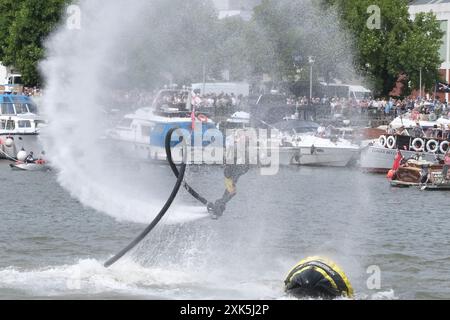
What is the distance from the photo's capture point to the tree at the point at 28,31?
52.0 meters

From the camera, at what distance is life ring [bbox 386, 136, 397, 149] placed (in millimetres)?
49875

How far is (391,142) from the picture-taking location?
164 feet

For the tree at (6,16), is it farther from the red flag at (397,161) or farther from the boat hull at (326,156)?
the red flag at (397,161)

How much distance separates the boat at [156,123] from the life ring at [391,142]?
2006 cm

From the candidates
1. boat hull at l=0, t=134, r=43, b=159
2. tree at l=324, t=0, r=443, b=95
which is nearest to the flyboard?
boat hull at l=0, t=134, r=43, b=159

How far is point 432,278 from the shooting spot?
23.0 metres

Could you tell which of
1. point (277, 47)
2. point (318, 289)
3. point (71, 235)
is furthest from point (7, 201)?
point (318, 289)

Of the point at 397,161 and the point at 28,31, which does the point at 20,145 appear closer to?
the point at 28,31

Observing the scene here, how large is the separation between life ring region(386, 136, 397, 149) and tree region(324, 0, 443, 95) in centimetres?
884

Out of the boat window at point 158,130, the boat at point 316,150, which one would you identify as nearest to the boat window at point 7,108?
the boat at point 316,150

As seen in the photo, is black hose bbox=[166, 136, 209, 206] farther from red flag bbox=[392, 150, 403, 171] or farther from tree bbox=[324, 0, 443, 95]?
tree bbox=[324, 0, 443, 95]

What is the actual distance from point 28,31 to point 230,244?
38.2 m
